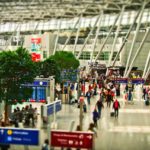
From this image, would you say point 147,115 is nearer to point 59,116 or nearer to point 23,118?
point 59,116

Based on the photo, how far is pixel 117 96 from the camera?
40.2 m

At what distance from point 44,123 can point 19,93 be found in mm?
2231

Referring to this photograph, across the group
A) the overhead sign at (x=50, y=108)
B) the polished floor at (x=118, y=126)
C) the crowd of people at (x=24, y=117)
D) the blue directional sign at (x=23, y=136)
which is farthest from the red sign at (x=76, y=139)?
the crowd of people at (x=24, y=117)

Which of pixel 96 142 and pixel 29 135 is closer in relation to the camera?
pixel 29 135

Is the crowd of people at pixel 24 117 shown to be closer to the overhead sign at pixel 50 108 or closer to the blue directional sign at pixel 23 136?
the overhead sign at pixel 50 108

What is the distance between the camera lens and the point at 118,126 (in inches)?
901

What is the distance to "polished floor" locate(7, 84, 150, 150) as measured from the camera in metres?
17.9

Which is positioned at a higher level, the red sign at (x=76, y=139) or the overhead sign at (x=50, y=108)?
the overhead sign at (x=50, y=108)

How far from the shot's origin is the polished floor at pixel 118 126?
705 inches

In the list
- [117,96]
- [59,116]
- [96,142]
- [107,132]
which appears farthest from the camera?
[117,96]

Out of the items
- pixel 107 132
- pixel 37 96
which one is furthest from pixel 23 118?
pixel 37 96

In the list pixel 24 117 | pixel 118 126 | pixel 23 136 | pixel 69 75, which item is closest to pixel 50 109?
pixel 24 117

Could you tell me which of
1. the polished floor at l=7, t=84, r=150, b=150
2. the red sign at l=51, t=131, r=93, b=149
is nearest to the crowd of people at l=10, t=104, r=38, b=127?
the polished floor at l=7, t=84, r=150, b=150

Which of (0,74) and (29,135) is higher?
(0,74)
